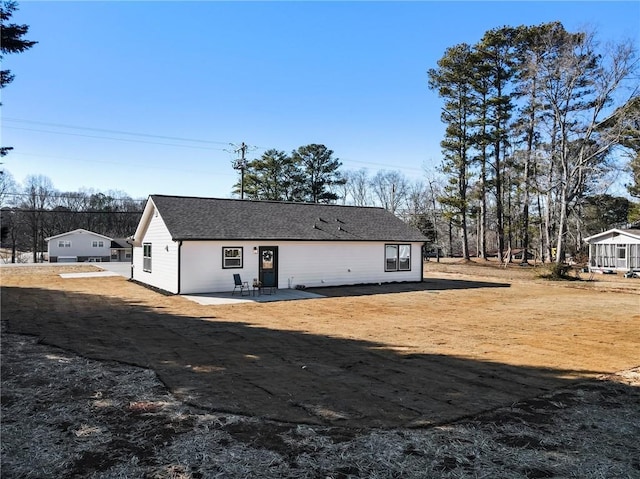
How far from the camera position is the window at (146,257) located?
2003 cm

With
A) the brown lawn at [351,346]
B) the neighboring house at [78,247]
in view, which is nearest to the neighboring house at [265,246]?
the brown lawn at [351,346]

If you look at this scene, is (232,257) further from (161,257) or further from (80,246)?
(80,246)

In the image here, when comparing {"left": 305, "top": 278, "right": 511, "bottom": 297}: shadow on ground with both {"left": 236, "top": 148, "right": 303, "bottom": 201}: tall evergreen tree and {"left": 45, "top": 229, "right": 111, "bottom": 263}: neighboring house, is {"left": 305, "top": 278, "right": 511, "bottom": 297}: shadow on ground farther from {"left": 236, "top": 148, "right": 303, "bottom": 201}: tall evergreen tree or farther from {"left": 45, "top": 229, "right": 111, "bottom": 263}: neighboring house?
{"left": 45, "top": 229, "right": 111, "bottom": 263}: neighboring house

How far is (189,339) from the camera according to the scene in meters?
9.12

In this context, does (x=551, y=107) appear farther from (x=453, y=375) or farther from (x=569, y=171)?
(x=453, y=375)

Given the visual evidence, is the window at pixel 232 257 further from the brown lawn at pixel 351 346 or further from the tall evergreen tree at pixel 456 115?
the tall evergreen tree at pixel 456 115

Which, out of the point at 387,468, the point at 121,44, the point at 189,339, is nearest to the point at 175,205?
the point at 121,44

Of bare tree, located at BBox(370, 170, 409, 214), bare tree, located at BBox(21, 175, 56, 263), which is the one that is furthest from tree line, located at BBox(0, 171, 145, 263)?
bare tree, located at BBox(370, 170, 409, 214)

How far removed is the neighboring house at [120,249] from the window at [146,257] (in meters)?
40.7

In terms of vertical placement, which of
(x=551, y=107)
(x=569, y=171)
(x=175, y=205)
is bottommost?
(x=175, y=205)

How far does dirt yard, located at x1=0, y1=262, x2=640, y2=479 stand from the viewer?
3.94 m

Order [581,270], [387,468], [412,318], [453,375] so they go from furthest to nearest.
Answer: [581,270] → [412,318] → [453,375] → [387,468]

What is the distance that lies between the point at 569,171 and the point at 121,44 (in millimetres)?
31664

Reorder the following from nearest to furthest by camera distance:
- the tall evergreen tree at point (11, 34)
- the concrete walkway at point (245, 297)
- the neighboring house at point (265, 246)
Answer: the tall evergreen tree at point (11, 34), the concrete walkway at point (245, 297), the neighboring house at point (265, 246)
